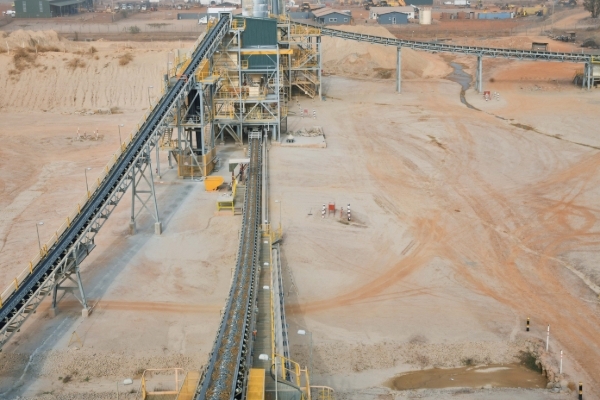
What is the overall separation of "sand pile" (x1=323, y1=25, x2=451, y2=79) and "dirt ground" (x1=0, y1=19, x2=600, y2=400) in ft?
75.6

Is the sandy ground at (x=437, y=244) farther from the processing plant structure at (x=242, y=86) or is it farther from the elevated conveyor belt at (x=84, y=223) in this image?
the elevated conveyor belt at (x=84, y=223)

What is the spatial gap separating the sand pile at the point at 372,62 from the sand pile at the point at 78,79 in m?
21.4

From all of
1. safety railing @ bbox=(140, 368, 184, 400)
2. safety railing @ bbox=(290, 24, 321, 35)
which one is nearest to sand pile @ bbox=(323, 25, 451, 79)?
safety railing @ bbox=(290, 24, 321, 35)

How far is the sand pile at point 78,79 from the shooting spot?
72.4 metres

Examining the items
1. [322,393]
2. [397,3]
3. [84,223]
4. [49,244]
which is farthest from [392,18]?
[322,393]

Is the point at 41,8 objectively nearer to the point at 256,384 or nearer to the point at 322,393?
the point at 322,393

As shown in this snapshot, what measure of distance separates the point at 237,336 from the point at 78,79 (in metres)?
58.5

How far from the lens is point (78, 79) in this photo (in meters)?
75.3

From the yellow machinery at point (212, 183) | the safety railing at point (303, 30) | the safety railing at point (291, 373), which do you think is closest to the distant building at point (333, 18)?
the safety railing at point (303, 30)

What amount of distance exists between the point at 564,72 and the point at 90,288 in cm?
6514

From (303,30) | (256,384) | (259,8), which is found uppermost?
(259,8)

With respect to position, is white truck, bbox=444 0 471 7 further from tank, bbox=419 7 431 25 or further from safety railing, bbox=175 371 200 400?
safety railing, bbox=175 371 200 400

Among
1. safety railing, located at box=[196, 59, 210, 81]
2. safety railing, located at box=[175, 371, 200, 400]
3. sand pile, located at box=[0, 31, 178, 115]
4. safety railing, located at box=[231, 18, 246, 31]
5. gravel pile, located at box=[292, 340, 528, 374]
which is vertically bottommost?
gravel pile, located at box=[292, 340, 528, 374]

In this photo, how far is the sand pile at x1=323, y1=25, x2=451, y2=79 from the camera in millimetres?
87375
